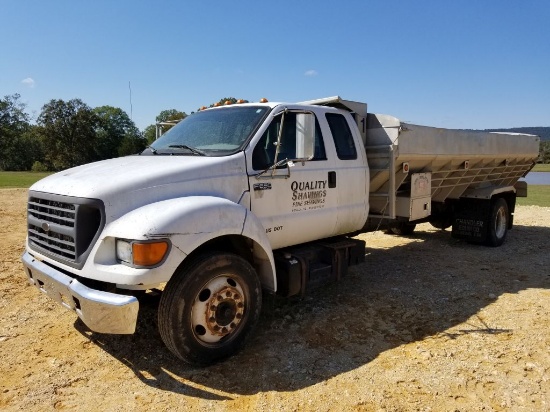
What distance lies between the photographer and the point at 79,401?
3158 millimetres

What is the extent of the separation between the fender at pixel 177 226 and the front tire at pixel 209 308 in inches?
8.0

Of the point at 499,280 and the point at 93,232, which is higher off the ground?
the point at 93,232

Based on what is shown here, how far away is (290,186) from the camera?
435 centimetres

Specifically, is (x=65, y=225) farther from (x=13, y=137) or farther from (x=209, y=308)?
(x=13, y=137)

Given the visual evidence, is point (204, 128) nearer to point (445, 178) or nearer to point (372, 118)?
point (372, 118)

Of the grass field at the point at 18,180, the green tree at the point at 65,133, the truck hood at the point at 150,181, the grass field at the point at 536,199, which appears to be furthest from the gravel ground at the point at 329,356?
the green tree at the point at 65,133

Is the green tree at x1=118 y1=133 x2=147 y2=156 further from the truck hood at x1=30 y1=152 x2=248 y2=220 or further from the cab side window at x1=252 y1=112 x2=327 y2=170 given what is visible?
the cab side window at x1=252 y1=112 x2=327 y2=170

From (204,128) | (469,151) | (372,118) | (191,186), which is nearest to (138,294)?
(191,186)

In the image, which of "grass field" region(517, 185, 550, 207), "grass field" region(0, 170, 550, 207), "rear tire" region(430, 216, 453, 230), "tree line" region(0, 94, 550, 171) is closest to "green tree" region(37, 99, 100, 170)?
"tree line" region(0, 94, 550, 171)

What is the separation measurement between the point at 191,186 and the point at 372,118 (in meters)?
2.91

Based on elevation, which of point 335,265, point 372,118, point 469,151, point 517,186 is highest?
point 372,118

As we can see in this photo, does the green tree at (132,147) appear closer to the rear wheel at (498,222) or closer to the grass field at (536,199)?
the rear wheel at (498,222)

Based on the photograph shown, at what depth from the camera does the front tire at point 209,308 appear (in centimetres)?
333

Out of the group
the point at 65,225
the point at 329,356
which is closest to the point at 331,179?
the point at 329,356
